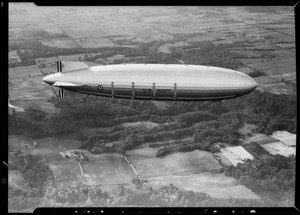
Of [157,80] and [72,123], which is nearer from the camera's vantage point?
[157,80]

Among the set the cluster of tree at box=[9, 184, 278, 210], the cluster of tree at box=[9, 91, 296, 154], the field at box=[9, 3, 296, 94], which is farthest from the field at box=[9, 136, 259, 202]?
the field at box=[9, 3, 296, 94]

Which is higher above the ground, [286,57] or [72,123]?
[286,57]

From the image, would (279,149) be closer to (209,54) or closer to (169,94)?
(169,94)

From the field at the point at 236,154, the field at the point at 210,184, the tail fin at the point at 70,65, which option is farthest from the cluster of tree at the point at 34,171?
the field at the point at 236,154

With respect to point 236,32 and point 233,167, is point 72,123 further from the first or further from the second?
point 236,32

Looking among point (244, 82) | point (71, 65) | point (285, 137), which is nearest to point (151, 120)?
point (71, 65)

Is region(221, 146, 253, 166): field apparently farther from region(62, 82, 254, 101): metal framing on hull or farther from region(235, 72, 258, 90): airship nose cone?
region(235, 72, 258, 90): airship nose cone
